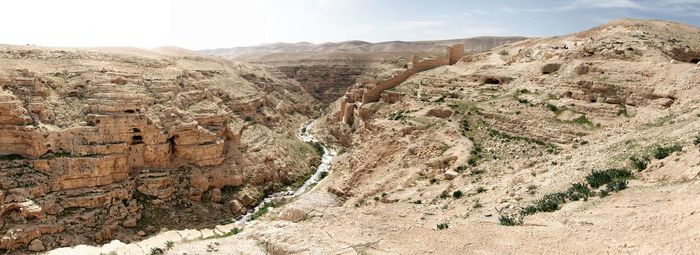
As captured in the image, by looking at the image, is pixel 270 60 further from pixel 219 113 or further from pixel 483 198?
pixel 483 198

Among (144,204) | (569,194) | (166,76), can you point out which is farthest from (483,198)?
(166,76)

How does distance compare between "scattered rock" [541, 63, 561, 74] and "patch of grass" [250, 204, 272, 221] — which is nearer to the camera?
"scattered rock" [541, 63, 561, 74]

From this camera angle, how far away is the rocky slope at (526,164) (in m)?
9.83

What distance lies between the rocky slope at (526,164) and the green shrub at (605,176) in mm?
44

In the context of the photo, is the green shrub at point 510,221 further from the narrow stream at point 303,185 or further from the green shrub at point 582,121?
the narrow stream at point 303,185

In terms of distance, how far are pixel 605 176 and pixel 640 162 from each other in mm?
1160

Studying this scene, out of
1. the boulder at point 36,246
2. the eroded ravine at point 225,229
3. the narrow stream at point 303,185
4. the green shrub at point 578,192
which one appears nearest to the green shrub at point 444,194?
the green shrub at point 578,192

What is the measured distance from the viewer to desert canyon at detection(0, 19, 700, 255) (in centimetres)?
1090

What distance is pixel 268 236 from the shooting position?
12336mm

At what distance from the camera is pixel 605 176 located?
1295cm

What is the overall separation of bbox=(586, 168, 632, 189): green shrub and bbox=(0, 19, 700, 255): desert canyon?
60 mm

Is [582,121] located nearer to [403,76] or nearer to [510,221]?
[510,221]

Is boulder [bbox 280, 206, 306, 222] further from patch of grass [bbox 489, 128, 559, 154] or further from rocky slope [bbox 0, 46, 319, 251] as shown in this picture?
rocky slope [bbox 0, 46, 319, 251]

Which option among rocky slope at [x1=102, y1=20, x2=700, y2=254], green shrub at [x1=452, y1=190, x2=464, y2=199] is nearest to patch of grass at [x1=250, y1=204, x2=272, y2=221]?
rocky slope at [x1=102, y1=20, x2=700, y2=254]
